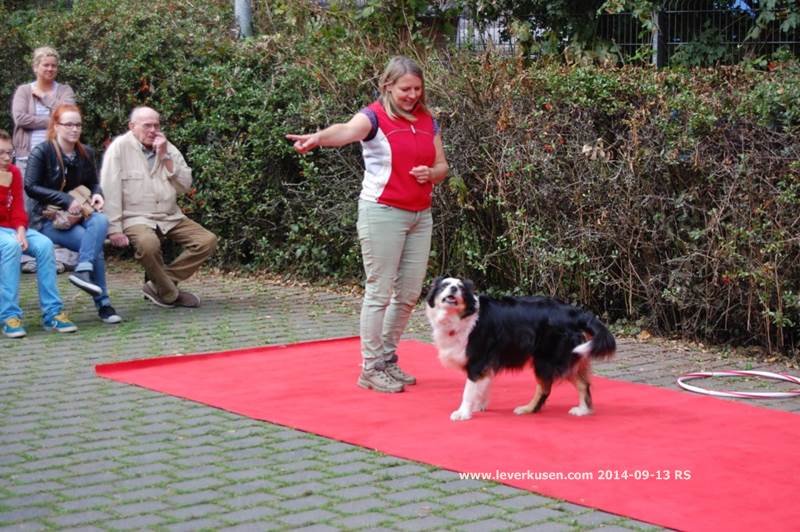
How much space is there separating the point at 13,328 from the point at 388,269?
3.69m

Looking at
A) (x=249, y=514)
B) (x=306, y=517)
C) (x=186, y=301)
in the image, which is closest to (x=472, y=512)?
(x=306, y=517)

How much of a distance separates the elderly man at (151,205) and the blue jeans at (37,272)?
826 millimetres

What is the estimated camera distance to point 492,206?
10.8 metres

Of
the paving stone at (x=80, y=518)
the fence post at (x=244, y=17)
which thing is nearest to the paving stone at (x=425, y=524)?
the paving stone at (x=80, y=518)

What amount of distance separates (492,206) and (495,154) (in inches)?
20.4

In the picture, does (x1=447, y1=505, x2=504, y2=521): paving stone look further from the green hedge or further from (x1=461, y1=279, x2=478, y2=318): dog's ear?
the green hedge

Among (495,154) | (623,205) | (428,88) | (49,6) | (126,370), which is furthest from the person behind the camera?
(49,6)

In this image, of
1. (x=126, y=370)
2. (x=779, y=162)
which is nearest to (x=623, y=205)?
(x=779, y=162)

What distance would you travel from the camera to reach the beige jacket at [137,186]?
10867 millimetres

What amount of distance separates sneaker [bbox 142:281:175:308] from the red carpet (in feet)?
7.82

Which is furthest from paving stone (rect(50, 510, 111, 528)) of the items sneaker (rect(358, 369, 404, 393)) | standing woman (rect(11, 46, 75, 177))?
standing woman (rect(11, 46, 75, 177))

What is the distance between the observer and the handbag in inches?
414

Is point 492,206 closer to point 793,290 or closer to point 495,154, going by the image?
point 495,154

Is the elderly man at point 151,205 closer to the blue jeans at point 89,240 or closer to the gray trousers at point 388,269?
the blue jeans at point 89,240
